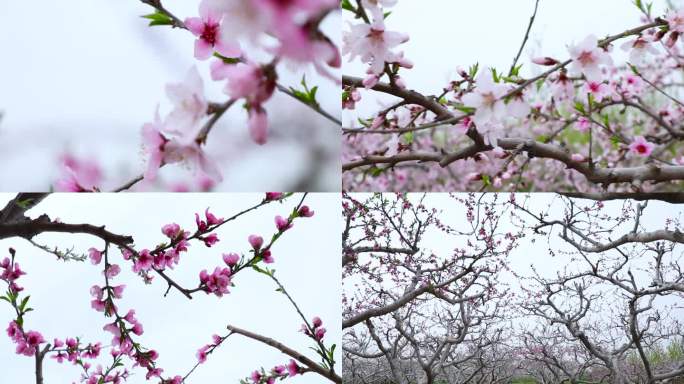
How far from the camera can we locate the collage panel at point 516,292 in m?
1.65

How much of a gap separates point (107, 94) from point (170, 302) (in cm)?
58

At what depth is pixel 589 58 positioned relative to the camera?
0.89 m

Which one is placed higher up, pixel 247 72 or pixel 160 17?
pixel 160 17

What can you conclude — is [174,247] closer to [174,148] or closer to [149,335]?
[149,335]

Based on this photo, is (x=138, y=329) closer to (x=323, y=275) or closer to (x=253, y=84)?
(x=323, y=275)

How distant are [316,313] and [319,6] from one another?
145 cm

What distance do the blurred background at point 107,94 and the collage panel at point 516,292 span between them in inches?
10.9

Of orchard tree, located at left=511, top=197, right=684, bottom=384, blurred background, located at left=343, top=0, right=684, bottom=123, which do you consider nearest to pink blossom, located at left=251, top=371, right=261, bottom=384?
orchard tree, located at left=511, top=197, right=684, bottom=384

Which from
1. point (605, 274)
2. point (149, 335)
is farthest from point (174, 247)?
point (605, 274)

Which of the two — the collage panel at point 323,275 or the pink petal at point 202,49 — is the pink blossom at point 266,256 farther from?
the pink petal at point 202,49

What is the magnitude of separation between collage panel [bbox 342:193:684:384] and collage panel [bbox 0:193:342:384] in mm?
112

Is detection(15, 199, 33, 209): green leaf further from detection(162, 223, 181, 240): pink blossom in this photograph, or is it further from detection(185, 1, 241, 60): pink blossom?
detection(185, 1, 241, 60): pink blossom

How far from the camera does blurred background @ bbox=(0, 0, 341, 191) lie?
1.35m

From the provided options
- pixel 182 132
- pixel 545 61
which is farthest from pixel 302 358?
pixel 182 132
